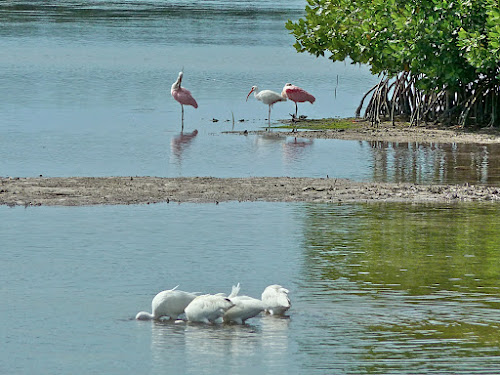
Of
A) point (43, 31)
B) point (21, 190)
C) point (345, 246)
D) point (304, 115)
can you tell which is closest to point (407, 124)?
point (304, 115)

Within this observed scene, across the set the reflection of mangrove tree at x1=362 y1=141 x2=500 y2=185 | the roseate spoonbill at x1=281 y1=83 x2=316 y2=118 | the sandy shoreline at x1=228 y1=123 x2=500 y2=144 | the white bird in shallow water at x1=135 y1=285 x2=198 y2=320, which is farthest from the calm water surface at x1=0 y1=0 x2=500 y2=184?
the white bird in shallow water at x1=135 y1=285 x2=198 y2=320

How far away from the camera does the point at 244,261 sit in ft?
40.7

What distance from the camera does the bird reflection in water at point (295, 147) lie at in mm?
21406

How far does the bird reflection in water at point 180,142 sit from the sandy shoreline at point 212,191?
12.4 ft

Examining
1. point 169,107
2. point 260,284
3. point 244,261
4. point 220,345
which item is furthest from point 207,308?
point 169,107

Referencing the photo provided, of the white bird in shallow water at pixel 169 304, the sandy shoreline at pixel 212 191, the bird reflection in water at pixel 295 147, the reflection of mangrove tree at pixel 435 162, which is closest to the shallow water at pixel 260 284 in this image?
the white bird in shallow water at pixel 169 304

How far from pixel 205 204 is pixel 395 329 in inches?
249

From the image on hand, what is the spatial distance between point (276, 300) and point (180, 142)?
13.8 metres

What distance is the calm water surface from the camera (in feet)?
64.7

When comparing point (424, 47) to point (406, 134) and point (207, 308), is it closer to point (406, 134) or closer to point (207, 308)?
point (406, 134)

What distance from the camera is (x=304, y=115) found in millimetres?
29578

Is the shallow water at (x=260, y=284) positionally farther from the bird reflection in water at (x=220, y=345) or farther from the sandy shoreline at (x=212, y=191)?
the sandy shoreline at (x=212, y=191)

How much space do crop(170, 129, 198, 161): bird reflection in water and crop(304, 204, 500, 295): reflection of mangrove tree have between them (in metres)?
6.56

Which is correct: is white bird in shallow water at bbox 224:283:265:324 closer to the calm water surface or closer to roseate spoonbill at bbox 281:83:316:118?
the calm water surface
